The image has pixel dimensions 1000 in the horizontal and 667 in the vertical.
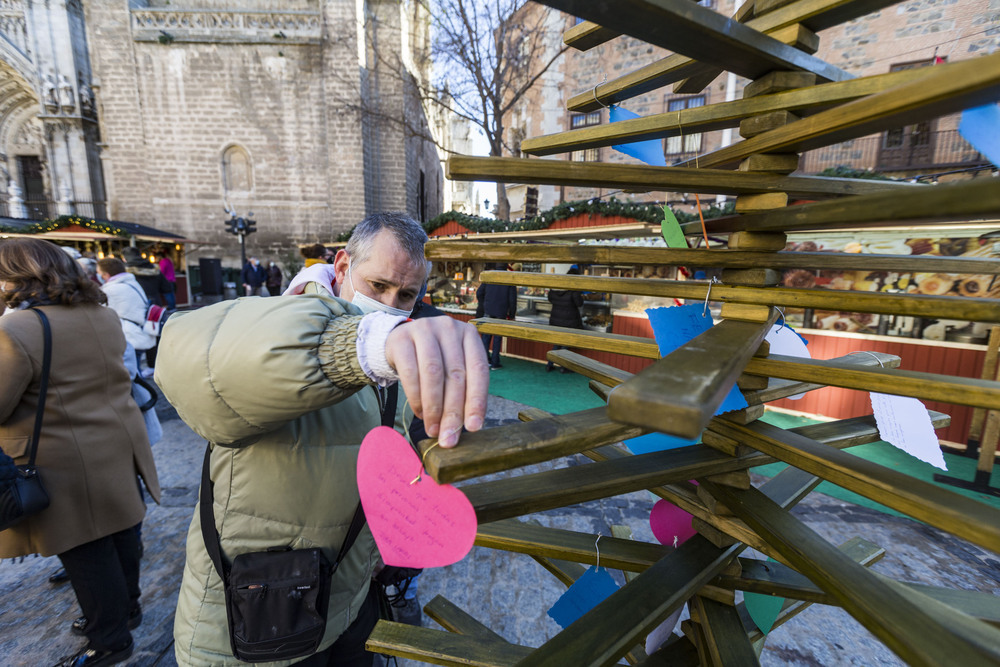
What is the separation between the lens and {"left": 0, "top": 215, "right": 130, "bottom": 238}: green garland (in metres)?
12.5

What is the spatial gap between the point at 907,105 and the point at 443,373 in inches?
22.8

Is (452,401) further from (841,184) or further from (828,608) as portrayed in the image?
(828,608)

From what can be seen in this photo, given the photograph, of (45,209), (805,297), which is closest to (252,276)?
(45,209)

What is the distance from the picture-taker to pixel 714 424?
0.84m

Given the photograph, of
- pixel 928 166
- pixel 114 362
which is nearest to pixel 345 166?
pixel 114 362

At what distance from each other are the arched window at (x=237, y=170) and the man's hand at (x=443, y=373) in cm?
2075

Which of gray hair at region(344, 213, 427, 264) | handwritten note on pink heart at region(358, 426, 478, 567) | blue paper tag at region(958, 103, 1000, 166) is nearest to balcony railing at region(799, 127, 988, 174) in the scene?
gray hair at region(344, 213, 427, 264)

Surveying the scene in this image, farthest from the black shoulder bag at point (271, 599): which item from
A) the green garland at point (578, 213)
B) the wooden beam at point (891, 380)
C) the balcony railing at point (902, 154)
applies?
the balcony railing at point (902, 154)

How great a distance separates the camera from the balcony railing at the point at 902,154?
10891mm

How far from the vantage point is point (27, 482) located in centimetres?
177

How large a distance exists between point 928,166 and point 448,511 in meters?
15.6

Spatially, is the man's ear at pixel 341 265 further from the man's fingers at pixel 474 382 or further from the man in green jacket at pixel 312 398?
the man's fingers at pixel 474 382

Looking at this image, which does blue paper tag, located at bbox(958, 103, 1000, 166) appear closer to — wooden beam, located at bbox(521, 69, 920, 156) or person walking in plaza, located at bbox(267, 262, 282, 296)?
wooden beam, located at bbox(521, 69, 920, 156)

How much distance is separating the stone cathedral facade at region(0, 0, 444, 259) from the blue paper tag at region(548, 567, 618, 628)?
58.3ft
